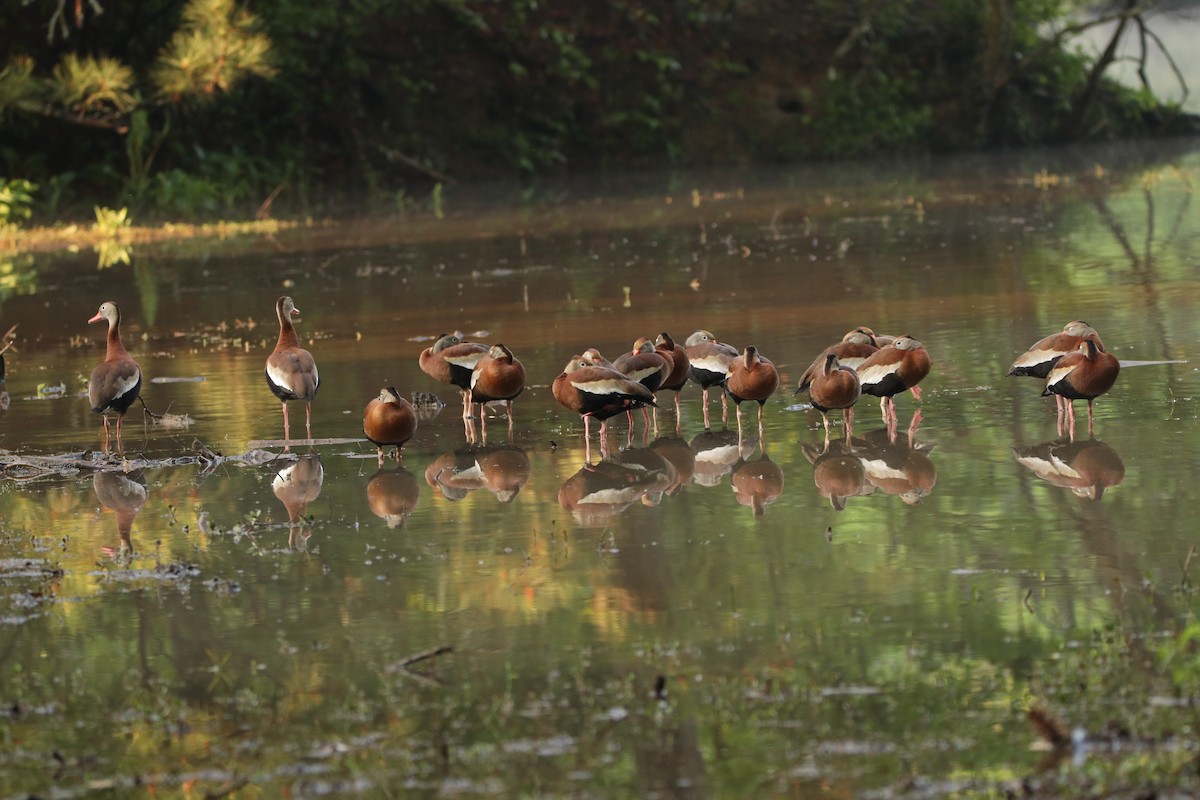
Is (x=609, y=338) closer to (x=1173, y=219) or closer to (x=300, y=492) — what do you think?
(x=300, y=492)

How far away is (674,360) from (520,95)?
30.2 meters

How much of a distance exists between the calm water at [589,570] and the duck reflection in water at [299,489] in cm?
6

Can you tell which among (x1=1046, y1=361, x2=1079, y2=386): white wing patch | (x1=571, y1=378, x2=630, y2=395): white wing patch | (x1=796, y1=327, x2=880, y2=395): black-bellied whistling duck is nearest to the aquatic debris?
(x1=571, y1=378, x2=630, y2=395): white wing patch

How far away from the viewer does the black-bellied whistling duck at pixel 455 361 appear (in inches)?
456

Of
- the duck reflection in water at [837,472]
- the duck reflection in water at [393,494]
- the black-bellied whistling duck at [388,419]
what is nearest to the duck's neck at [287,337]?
the black-bellied whistling duck at [388,419]

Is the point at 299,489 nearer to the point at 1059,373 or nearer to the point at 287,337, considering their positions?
the point at 287,337

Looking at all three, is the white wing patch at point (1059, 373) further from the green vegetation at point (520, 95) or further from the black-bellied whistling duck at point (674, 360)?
the green vegetation at point (520, 95)

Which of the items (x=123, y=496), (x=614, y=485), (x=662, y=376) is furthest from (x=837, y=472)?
(x=123, y=496)

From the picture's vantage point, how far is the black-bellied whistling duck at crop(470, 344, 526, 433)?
10.9 meters

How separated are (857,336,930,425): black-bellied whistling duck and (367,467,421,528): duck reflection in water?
2719 mm

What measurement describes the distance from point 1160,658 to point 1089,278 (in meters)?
11.8

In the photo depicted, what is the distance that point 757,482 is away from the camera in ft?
30.8

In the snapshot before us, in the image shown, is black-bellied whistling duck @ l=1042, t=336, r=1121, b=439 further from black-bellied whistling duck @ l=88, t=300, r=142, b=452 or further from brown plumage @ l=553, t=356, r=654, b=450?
black-bellied whistling duck @ l=88, t=300, r=142, b=452

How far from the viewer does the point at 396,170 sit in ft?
129
